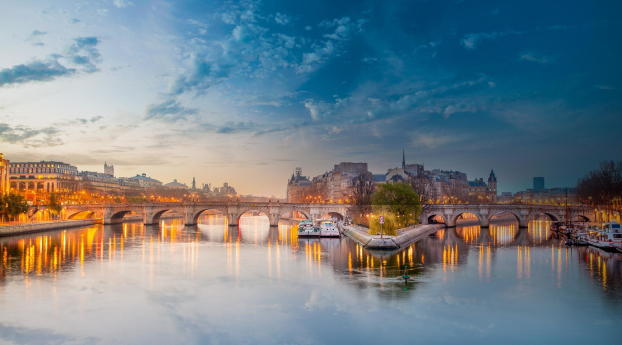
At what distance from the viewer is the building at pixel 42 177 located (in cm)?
18138

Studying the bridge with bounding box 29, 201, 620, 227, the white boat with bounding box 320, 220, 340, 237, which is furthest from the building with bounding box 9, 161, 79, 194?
the white boat with bounding box 320, 220, 340, 237

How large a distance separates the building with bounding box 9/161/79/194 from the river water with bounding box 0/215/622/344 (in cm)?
14301

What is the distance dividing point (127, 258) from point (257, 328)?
1141 inches

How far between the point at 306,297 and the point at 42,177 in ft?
599

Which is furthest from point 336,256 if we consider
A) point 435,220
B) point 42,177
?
point 42,177

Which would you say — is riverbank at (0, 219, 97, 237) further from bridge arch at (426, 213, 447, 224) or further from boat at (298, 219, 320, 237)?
bridge arch at (426, 213, 447, 224)

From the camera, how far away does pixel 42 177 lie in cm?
18438

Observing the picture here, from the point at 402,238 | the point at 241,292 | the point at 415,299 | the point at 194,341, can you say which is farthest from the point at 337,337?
the point at 402,238

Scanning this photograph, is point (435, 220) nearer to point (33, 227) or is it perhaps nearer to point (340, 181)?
point (340, 181)

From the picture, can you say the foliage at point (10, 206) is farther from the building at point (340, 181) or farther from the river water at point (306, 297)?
the building at point (340, 181)

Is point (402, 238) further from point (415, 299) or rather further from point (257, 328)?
point (257, 328)

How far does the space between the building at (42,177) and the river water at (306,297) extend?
143005 millimetres

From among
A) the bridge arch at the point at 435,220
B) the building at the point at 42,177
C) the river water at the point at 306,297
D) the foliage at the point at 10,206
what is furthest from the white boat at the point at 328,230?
the building at the point at 42,177

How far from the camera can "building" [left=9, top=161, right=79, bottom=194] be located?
18138 centimetres
